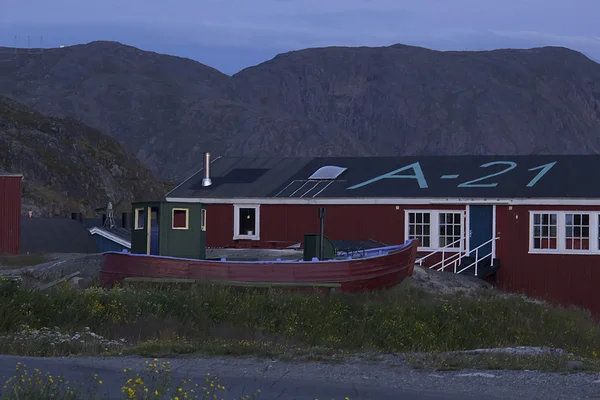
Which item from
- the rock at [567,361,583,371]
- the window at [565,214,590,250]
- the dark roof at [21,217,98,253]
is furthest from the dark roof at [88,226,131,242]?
the rock at [567,361,583,371]

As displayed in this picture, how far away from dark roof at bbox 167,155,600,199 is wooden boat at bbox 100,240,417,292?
9170 millimetres

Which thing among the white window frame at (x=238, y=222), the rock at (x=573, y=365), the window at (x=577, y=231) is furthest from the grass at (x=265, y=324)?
the white window frame at (x=238, y=222)

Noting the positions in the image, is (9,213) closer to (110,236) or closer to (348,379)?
(110,236)

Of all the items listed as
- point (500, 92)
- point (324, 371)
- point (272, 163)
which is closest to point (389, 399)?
point (324, 371)

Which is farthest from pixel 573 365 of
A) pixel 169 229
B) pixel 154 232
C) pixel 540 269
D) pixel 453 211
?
pixel 453 211

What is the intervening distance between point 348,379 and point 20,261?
23.9 meters

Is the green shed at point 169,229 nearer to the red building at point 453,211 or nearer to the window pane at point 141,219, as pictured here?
the window pane at point 141,219

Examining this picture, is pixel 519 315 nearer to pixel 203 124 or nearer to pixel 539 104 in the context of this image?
pixel 203 124

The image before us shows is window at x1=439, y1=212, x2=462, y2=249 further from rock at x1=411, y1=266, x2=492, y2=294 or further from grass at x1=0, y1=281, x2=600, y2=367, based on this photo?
grass at x1=0, y1=281, x2=600, y2=367

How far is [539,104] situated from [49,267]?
7053 inches

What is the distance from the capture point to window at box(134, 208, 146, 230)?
27.1 meters

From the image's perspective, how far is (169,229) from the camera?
2677cm

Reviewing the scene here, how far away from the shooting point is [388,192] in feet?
116

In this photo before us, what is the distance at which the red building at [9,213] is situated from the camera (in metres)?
39.7
